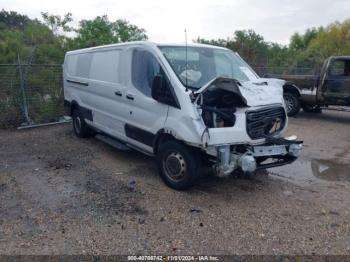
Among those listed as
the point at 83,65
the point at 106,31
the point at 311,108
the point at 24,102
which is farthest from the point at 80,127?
the point at 106,31

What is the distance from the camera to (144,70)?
5.42 meters

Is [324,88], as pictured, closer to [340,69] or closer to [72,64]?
[340,69]

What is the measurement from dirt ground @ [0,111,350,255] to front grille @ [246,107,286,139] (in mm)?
899

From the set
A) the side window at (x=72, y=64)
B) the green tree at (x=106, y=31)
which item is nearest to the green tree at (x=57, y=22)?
the green tree at (x=106, y=31)

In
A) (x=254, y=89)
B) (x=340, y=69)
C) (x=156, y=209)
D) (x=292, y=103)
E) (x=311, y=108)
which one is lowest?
(x=156, y=209)

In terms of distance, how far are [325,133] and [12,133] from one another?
827 cm

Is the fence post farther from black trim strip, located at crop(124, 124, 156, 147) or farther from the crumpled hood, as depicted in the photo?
the crumpled hood

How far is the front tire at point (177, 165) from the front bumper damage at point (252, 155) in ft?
1.16

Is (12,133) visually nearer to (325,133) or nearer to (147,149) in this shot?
(147,149)

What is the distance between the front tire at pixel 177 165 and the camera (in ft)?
15.6

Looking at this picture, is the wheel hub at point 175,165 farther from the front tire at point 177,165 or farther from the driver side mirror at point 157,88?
the driver side mirror at point 157,88

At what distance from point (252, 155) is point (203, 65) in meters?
1.65

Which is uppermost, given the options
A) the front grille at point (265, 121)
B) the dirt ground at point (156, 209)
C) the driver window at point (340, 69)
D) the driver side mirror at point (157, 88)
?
the driver window at point (340, 69)

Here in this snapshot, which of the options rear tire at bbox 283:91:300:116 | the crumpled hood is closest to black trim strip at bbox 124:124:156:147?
the crumpled hood
